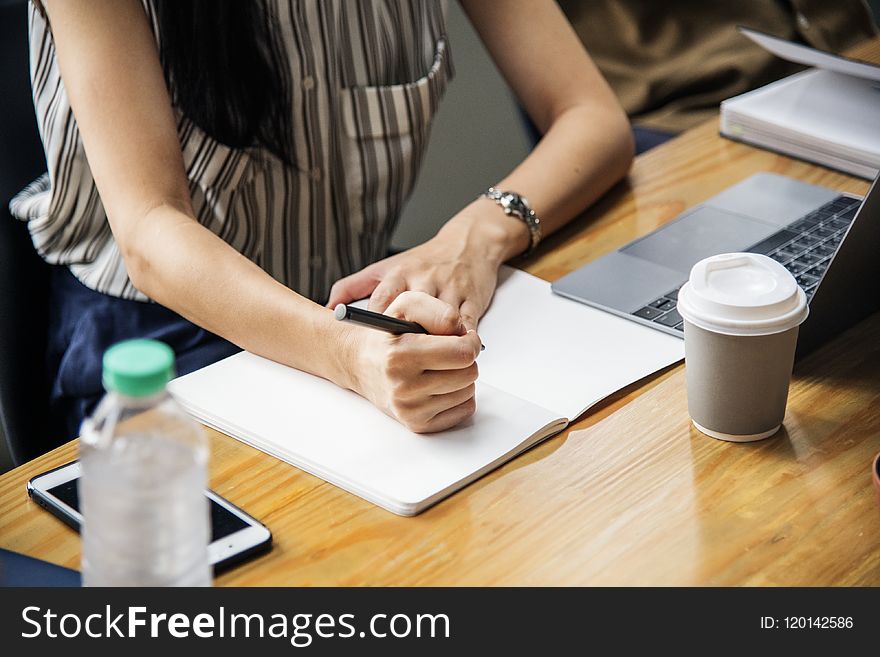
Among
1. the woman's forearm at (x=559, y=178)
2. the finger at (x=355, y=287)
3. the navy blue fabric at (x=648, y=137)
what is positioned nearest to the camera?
the finger at (x=355, y=287)

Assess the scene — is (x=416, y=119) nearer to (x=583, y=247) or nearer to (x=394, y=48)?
(x=394, y=48)

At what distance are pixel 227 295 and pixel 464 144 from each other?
165 cm

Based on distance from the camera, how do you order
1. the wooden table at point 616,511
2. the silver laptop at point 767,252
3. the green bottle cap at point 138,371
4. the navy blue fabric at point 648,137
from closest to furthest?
the green bottle cap at point 138,371, the wooden table at point 616,511, the silver laptop at point 767,252, the navy blue fabric at point 648,137

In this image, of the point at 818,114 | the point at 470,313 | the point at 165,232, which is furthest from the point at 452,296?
the point at 818,114

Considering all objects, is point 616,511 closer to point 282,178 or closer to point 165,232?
point 165,232

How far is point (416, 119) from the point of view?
54.9 inches

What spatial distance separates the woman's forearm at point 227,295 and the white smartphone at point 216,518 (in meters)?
0.18

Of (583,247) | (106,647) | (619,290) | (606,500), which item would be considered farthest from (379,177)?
(106,647)

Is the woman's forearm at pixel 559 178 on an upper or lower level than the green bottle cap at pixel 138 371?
lower

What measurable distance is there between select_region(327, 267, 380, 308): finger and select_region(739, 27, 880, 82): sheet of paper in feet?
2.21

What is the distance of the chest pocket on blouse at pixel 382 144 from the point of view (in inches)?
53.0

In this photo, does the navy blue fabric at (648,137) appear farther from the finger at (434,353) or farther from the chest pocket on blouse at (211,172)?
the finger at (434,353)

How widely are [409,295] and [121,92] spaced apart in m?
0.39

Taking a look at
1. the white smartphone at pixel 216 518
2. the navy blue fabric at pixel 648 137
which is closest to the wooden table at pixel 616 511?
the white smartphone at pixel 216 518
